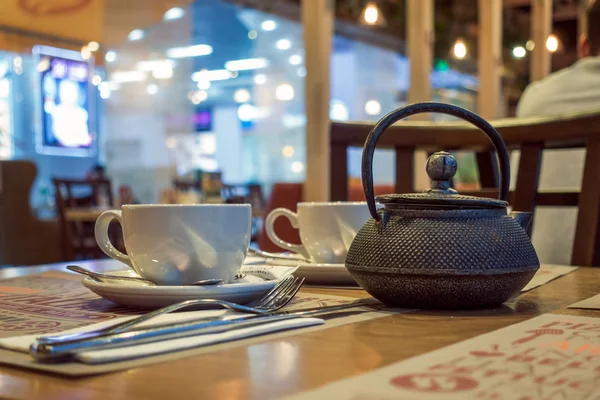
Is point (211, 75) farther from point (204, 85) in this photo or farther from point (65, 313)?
point (65, 313)

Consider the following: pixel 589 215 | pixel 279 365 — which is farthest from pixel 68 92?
pixel 279 365

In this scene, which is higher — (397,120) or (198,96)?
(198,96)

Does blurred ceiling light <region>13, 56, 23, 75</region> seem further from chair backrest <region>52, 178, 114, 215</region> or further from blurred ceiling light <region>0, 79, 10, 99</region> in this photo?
chair backrest <region>52, 178, 114, 215</region>

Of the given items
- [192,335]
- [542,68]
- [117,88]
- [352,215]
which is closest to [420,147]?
[352,215]

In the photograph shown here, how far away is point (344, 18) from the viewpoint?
917cm

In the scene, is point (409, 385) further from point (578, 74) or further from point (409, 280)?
point (578, 74)

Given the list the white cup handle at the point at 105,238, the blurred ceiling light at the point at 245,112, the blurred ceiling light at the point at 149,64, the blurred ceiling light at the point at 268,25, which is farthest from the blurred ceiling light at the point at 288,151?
the white cup handle at the point at 105,238

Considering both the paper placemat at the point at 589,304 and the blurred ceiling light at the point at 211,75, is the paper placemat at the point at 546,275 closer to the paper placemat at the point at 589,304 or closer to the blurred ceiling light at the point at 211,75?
the paper placemat at the point at 589,304

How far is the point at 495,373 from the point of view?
40 centimetres

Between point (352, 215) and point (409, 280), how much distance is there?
281mm

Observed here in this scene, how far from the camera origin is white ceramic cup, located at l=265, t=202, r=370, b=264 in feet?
3.00

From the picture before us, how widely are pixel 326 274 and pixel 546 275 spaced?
0.32m

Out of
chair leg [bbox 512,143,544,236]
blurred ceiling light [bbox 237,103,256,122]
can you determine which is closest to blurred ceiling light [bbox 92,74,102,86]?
blurred ceiling light [bbox 237,103,256,122]

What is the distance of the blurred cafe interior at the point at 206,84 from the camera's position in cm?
663
